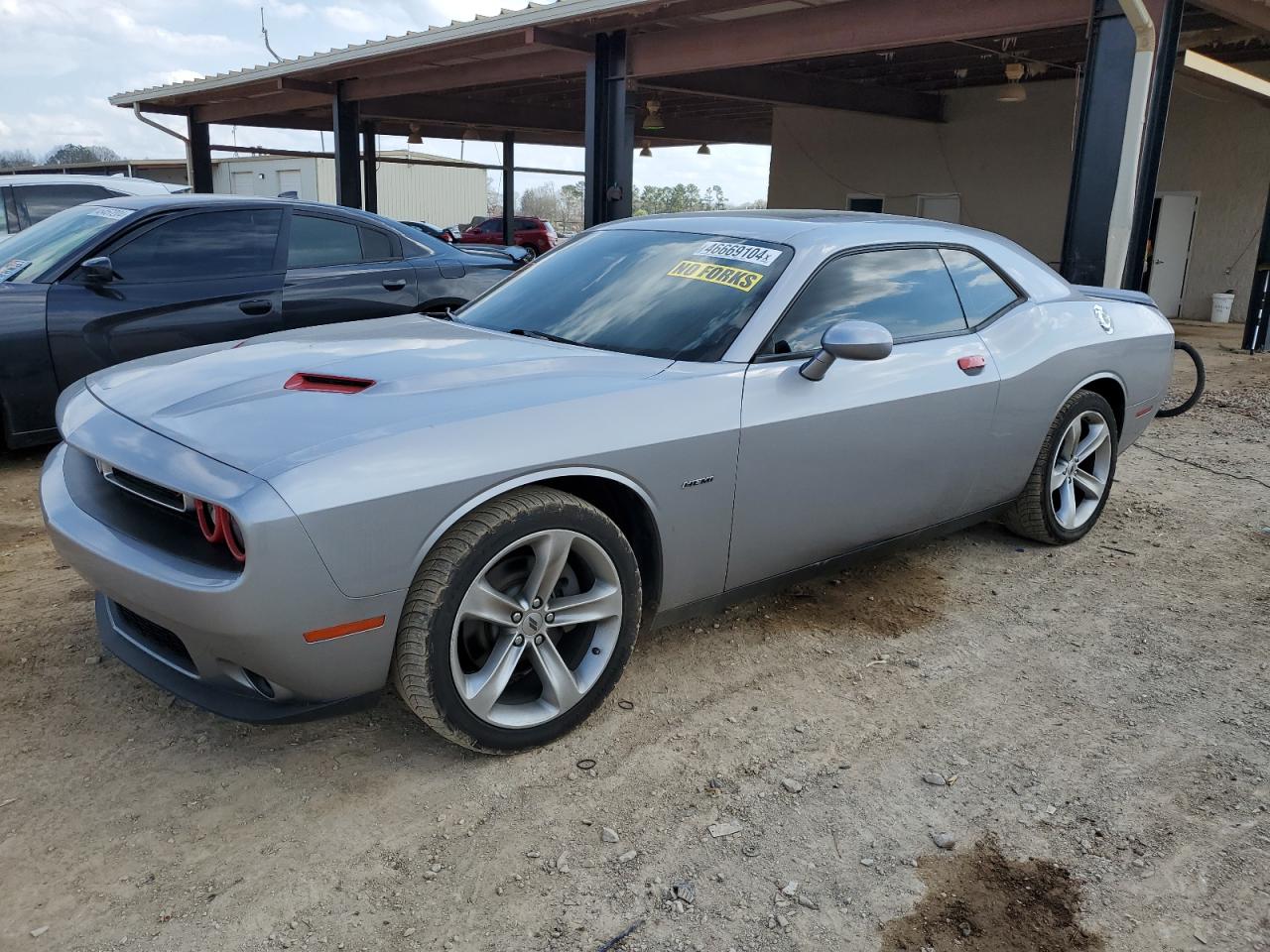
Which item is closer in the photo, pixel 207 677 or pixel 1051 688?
pixel 207 677

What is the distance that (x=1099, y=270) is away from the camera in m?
8.00

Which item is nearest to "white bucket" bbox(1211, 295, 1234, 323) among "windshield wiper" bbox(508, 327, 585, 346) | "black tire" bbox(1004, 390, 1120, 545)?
"black tire" bbox(1004, 390, 1120, 545)

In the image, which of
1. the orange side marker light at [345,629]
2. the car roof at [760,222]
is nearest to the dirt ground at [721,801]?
the orange side marker light at [345,629]

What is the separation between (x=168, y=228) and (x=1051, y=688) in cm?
540

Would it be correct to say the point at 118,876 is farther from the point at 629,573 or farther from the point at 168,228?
the point at 168,228

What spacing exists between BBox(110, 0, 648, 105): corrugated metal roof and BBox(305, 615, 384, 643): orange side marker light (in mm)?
8684

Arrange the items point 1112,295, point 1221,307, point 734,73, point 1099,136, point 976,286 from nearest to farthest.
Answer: point 976,286, point 1112,295, point 1099,136, point 734,73, point 1221,307

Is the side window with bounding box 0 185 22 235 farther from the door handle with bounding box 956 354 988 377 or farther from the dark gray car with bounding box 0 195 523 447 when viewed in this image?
the door handle with bounding box 956 354 988 377

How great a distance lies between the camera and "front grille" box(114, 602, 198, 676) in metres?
2.64

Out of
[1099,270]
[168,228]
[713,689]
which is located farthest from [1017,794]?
[1099,270]

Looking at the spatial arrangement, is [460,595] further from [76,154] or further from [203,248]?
[76,154]

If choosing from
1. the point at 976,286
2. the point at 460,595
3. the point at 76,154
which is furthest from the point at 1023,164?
the point at 76,154

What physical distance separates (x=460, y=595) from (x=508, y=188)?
25193 mm

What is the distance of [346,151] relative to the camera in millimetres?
15930
